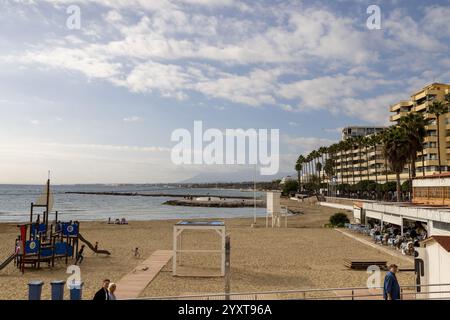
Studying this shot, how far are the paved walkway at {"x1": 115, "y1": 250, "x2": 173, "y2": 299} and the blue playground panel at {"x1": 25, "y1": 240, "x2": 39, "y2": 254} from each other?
17.9 ft

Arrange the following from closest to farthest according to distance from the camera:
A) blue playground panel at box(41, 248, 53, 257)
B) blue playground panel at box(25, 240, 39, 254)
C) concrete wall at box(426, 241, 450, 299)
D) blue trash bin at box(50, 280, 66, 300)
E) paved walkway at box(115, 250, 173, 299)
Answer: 1. blue trash bin at box(50, 280, 66, 300)
2. concrete wall at box(426, 241, 450, 299)
3. paved walkway at box(115, 250, 173, 299)
4. blue playground panel at box(25, 240, 39, 254)
5. blue playground panel at box(41, 248, 53, 257)

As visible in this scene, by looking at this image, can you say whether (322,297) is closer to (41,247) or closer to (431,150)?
(41,247)

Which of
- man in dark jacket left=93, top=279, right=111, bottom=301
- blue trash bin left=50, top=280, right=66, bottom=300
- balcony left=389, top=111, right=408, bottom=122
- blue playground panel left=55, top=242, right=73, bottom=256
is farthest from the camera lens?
balcony left=389, top=111, right=408, bottom=122

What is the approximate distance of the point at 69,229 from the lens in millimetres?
24781

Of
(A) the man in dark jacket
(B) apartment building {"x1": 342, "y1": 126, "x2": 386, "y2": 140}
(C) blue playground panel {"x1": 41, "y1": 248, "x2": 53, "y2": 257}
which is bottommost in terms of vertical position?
(C) blue playground panel {"x1": 41, "y1": 248, "x2": 53, "y2": 257}

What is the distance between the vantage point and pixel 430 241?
1361 centimetres

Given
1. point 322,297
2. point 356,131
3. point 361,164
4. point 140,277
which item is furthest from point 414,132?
point 356,131

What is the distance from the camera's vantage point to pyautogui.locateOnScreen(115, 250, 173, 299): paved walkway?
15.9 m

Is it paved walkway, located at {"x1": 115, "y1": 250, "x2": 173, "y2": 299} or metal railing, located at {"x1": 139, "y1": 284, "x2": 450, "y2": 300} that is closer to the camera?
metal railing, located at {"x1": 139, "y1": 284, "x2": 450, "y2": 300}

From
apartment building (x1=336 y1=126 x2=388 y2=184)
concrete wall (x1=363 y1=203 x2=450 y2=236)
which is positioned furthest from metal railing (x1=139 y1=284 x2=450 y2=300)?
apartment building (x1=336 y1=126 x2=388 y2=184)

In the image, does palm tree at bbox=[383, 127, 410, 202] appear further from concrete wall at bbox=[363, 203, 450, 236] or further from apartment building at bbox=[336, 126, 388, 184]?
apartment building at bbox=[336, 126, 388, 184]

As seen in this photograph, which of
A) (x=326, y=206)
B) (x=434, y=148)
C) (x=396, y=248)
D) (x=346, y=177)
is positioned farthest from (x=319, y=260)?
(x=346, y=177)
